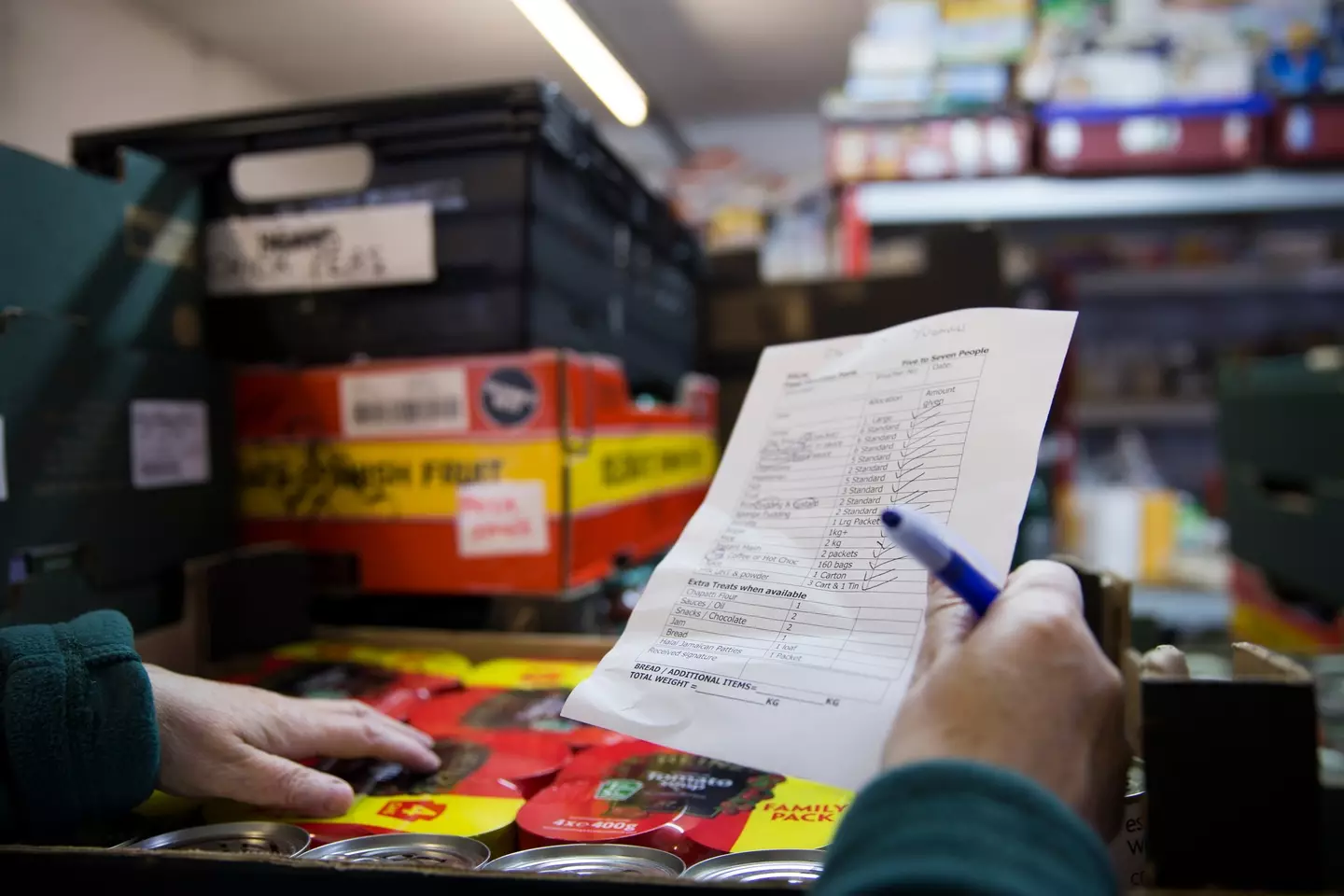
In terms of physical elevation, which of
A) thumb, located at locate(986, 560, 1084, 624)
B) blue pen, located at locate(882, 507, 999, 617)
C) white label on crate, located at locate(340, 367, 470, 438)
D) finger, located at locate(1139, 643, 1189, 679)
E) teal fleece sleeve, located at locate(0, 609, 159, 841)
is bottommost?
teal fleece sleeve, located at locate(0, 609, 159, 841)

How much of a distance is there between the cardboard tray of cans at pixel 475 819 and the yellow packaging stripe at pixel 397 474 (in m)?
0.20

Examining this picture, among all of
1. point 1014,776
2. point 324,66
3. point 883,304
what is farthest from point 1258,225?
Answer: point 1014,776

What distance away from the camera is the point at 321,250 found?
1.10 meters

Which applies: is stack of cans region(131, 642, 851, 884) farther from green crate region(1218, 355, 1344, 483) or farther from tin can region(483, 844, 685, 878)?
green crate region(1218, 355, 1344, 483)

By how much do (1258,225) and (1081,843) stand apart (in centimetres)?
402

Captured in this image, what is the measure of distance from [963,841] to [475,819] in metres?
0.37

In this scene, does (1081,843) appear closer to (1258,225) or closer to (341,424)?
(341,424)

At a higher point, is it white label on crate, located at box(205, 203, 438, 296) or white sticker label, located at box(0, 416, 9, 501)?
white label on crate, located at box(205, 203, 438, 296)

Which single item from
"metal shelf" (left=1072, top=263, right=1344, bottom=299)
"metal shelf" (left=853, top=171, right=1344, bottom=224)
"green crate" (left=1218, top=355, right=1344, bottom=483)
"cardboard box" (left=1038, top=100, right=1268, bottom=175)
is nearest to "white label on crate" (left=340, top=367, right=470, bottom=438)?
"green crate" (left=1218, top=355, right=1344, bottom=483)

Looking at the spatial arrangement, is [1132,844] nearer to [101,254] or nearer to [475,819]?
[475,819]

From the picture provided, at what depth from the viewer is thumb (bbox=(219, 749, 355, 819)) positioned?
0.60 metres

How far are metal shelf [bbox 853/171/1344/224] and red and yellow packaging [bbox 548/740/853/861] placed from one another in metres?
2.58

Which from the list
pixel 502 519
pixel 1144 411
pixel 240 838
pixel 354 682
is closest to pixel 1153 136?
pixel 1144 411

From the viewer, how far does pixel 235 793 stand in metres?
0.60
